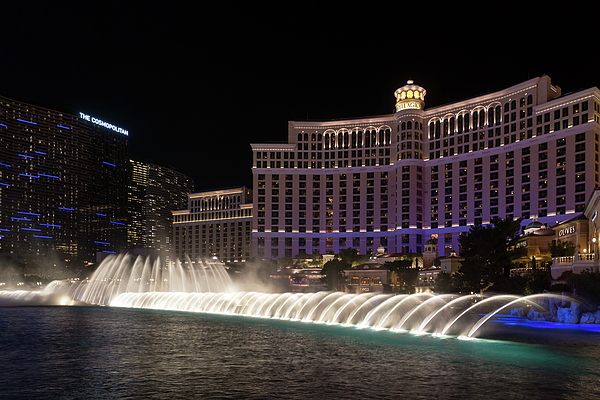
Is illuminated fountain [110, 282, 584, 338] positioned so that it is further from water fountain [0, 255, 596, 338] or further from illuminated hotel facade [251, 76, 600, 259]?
illuminated hotel facade [251, 76, 600, 259]

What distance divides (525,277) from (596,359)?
37.0 metres

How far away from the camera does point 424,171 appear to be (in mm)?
151625

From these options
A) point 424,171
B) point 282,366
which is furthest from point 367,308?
point 424,171

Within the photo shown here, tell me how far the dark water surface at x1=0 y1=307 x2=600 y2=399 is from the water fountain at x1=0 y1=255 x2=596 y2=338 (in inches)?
284

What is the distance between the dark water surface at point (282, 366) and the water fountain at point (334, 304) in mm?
7203

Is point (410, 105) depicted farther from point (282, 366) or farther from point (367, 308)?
point (282, 366)

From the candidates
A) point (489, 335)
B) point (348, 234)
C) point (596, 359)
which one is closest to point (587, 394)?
point (596, 359)

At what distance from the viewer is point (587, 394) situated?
1819 cm

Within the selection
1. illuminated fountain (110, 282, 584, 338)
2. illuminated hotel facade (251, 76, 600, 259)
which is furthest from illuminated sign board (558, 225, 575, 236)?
illuminated hotel facade (251, 76, 600, 259)

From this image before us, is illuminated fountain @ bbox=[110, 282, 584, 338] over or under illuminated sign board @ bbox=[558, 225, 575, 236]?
under

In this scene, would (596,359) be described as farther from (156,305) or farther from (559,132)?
(559,132)

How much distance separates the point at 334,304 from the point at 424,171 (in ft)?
315

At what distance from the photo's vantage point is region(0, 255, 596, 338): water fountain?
42938mm

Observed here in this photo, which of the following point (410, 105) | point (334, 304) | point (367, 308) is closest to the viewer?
point (367, 308)
